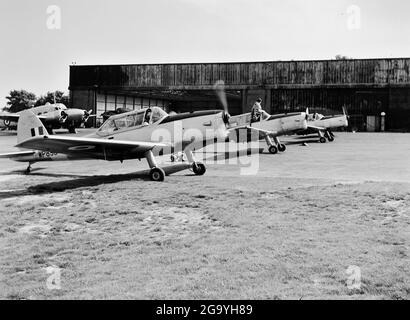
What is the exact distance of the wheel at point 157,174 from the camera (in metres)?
13.7

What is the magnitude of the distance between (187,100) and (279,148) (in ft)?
178

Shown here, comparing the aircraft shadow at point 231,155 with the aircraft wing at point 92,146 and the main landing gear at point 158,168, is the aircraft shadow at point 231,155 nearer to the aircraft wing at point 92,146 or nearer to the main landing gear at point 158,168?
the main landing gear at point 158,168

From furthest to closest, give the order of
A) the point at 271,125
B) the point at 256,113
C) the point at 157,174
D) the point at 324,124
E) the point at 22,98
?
the point at 22,98 → the point at 324,124 → the point at 271,125 → the point at 256,113 → the point at 157,174

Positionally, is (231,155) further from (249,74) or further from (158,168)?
(249,74)

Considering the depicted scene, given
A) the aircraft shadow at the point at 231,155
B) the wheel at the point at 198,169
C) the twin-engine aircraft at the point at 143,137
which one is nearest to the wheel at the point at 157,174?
the twin-engine aircraft at the point at 143,137

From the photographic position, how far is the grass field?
6258mm

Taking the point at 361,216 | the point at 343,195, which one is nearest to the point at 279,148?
the point at 343,195

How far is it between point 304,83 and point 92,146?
44.1m

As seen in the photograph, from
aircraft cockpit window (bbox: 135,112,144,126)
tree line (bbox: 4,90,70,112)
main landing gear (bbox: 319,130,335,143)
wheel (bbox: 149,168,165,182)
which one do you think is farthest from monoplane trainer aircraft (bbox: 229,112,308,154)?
tree line (bbox: 4,90,70,112)

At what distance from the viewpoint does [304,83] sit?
54.5 meters

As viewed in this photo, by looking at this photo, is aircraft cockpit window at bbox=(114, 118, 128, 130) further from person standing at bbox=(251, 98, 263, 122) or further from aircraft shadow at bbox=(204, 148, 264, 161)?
person standing at bbox=(251, 98, 263, 122)

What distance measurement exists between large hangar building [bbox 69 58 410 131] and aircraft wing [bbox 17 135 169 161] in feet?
136

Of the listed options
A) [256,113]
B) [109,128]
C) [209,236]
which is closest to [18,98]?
[256,113]
